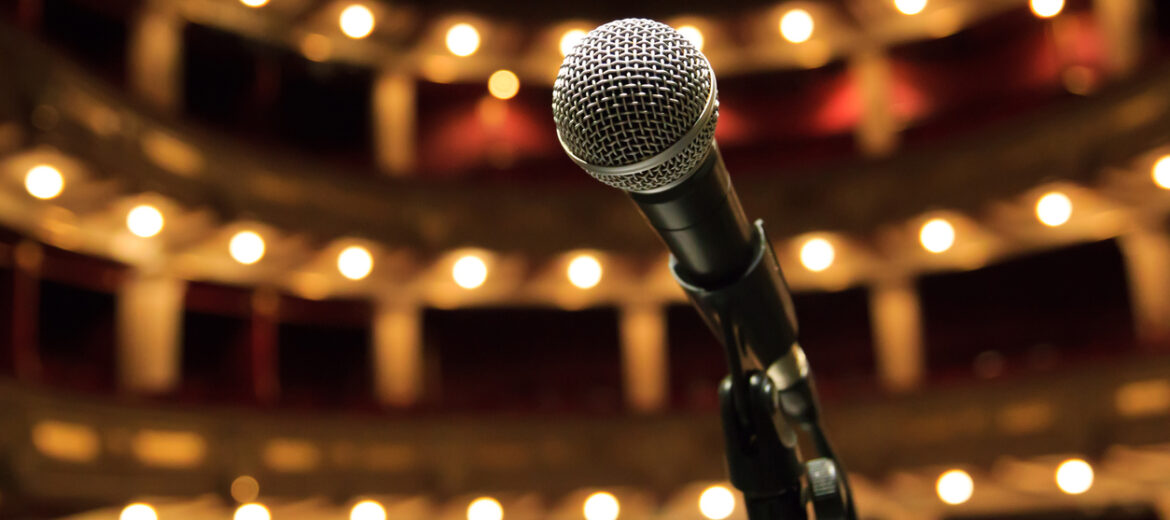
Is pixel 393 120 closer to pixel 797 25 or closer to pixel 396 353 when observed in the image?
pixel 396 353

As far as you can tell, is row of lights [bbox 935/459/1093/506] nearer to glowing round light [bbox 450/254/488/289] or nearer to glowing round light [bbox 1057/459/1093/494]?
glowing round light [bbox 1057/459/1093/494]

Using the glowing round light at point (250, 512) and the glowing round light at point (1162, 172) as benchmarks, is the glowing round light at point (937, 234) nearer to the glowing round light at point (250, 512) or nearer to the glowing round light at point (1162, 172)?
the glowing round light at point (1162, 172)

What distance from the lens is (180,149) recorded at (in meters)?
12.0

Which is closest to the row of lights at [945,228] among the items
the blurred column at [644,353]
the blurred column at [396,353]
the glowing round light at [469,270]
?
the blurred column at [644,353]

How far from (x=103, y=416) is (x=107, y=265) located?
2570 millimetres

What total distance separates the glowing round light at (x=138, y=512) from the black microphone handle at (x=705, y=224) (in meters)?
10.4

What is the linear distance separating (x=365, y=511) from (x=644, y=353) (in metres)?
4.32

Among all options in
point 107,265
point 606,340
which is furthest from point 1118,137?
point 107,265

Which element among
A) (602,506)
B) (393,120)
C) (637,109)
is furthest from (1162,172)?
(637,109)

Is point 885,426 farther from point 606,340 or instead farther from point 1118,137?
point 606,340

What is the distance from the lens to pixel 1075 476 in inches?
440

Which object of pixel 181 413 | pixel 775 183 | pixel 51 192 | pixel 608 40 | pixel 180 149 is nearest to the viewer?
pixel 608 40

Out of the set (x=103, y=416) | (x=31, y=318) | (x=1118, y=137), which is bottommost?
(x=103, y=416)

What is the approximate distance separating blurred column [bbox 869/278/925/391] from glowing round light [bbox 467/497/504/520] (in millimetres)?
4975
